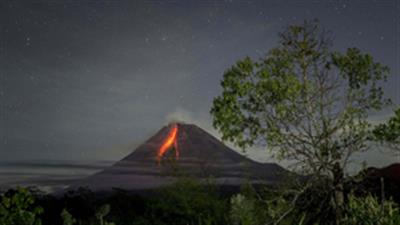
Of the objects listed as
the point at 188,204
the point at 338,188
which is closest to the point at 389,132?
the point at 338,188

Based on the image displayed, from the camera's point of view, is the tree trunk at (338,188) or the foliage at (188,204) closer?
the tree trunk at (338,188)

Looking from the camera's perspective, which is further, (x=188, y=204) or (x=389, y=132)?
(x=188, y=204)

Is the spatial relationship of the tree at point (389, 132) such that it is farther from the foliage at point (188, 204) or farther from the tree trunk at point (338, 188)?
the foliage at point (188, 204)

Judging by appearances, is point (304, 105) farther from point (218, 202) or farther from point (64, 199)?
point (64, 199)

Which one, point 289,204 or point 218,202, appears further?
point 218,202

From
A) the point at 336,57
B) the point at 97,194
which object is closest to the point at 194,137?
the point at 97,194

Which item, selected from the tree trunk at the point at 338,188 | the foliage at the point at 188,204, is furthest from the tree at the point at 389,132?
the foliage at the point at 188,204

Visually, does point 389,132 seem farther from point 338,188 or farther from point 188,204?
point 188,204

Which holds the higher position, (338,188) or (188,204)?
(338,188)

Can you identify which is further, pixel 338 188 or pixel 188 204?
pixel 188 204

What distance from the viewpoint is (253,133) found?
34.9 ft

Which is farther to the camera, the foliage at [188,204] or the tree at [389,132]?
the foliage at [188,204]

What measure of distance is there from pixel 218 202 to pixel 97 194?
7389 mm

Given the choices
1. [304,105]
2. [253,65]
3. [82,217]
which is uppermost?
[253,65]
